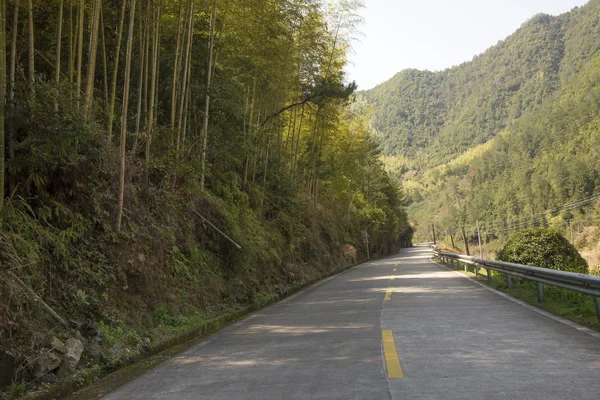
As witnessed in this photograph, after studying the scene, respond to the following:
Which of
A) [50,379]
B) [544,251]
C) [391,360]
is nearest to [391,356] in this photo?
[391,360]

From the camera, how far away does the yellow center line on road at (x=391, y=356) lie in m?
4.55

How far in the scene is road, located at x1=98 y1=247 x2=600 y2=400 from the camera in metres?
4.11

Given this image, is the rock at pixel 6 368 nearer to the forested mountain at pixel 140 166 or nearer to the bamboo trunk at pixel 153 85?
the forested mountain at pixel 140 166

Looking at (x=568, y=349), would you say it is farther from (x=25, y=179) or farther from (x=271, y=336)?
(x=25, y=179)

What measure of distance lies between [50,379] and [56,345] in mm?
372

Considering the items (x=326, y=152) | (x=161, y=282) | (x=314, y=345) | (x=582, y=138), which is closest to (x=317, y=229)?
(x=326, y=152)

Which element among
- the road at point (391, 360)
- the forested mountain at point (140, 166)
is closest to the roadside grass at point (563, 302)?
the road at point (391, 360)

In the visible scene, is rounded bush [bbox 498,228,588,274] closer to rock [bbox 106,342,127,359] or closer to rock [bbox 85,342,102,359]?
rock [bbox 106,342,127,359]

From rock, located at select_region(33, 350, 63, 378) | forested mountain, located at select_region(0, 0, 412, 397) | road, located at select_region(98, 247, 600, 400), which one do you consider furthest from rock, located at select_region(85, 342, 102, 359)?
road, located at select_region(98, 247, 600, 400)

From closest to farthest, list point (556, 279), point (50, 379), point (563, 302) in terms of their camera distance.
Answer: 1. point (50, 379)
2. point (556, 279)
3. point (563, 302)

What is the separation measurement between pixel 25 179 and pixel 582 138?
121900 mm

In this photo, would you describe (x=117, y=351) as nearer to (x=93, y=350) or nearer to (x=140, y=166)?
(x=93, y=350)

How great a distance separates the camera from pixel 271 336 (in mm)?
7086

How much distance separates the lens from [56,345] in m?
4.99
